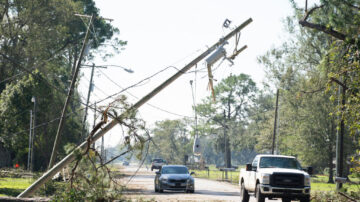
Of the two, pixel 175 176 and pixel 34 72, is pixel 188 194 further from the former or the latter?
pixel 34 72

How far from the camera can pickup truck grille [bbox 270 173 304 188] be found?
19.9 meters

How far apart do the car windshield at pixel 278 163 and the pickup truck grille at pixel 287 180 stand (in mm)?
1246

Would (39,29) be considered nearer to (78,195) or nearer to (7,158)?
(7,158)

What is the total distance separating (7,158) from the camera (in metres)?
49.9

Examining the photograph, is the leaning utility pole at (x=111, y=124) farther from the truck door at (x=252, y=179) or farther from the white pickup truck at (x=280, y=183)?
the truck door at (x=252, y=179)

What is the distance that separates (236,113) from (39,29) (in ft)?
237

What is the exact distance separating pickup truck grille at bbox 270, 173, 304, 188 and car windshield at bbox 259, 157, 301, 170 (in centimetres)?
125

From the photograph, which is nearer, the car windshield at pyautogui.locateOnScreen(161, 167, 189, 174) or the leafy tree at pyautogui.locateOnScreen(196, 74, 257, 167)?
the car windshield at pyautogui.locateOnScreen(161, 167, 189, 174)

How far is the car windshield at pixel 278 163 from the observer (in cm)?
2136

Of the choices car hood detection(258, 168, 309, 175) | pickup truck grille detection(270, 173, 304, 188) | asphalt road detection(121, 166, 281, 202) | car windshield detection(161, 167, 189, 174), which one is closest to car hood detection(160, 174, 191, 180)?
car windshield detection(161, 167, 189, 174)

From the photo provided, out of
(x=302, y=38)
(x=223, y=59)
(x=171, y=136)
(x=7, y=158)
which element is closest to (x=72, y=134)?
(x=7, y=158)

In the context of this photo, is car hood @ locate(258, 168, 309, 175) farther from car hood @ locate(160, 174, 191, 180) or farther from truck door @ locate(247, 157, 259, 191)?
car hood @ locate(160, 174, 191, 180)

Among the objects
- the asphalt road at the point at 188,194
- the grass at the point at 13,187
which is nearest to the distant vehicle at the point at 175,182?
the asphalt road at the point at 188,194

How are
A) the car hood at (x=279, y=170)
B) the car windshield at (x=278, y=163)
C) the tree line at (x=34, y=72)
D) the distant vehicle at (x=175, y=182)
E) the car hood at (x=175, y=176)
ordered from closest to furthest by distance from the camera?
the car hood at (x=279, y=170)
the car windshield at (x=278, y=163)
the distant vehicle at (x=175, y=182)
the car hood at (x=175, y=176)
the tree line at (x=34, y=72)
